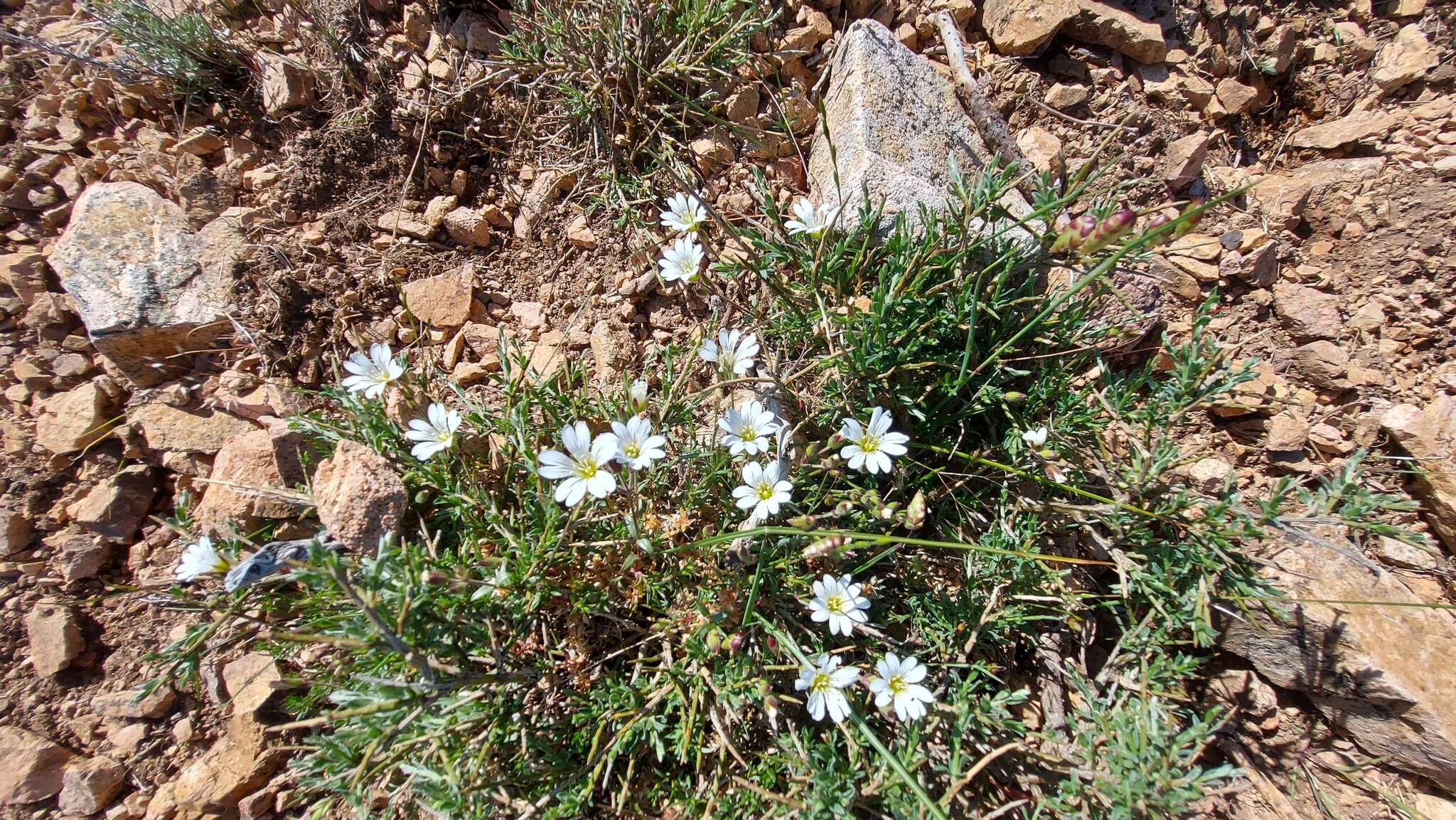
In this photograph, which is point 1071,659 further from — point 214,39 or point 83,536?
point 214,39

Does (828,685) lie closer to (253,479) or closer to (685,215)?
(685,215)

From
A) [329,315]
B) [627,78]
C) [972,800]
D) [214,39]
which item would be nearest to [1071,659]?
[972,800]

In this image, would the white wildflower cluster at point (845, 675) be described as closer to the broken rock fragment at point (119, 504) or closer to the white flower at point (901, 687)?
the white flower at point (901, 687)

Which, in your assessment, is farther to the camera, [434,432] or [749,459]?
[749,459]

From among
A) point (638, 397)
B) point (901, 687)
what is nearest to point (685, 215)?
point (638, 397)

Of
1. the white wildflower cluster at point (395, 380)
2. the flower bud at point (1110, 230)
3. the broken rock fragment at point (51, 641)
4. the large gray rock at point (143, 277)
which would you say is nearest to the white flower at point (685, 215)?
the white wildflower cluster at point (395, 380)

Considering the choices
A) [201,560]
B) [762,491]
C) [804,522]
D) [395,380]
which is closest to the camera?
[804,522]
